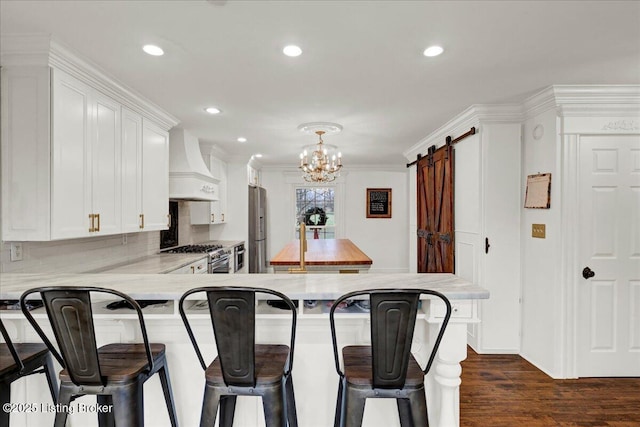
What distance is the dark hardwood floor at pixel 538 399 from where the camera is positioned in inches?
91.0

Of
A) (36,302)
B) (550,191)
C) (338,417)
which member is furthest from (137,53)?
(550,191)

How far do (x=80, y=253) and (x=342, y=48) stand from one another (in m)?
2.55

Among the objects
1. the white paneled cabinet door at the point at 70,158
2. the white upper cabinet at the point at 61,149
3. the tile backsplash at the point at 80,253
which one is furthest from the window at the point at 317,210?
the white paneled cabinet door at the point at 70,158

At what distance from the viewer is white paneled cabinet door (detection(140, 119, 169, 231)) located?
10.8ft

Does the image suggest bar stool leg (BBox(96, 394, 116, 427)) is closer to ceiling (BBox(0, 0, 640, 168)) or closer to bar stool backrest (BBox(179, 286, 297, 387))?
bar stool backrest (BBox(179, 286, 297, 387))

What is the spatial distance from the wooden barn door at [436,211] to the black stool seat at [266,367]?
306 cm

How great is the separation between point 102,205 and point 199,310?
1.53 m

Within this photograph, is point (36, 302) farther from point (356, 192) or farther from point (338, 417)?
point (356, 192)

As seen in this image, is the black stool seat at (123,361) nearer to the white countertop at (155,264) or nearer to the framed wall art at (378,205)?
the white countertop at (155,264)

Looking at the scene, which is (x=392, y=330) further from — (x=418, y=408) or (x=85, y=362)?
(x=85, y=362)

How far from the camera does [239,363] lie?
1.31 m

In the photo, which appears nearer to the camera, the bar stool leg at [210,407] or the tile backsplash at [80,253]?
the bar stool leg at [210,407]

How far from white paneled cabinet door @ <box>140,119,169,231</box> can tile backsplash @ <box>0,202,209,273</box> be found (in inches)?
14.6

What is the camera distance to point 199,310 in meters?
1.68
